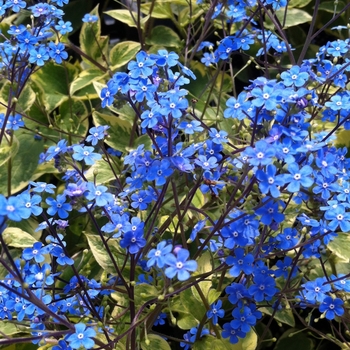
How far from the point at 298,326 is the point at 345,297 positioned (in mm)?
468

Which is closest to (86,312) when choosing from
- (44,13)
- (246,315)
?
(246,315)

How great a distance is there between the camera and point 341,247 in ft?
4.33

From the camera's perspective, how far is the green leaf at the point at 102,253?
1.11m

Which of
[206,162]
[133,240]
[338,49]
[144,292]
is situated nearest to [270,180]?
[206,162]

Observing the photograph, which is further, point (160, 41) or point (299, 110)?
point (160, 41)

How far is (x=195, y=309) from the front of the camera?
42.3 inches

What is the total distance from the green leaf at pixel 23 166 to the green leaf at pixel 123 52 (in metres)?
0.39

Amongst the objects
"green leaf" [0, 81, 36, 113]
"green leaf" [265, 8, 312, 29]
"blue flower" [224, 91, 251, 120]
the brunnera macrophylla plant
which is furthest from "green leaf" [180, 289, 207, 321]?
"green leaf" [265, 8, 312, 29]

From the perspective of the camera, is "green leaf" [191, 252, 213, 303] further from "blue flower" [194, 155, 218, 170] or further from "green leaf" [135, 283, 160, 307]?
"blue flower" [194, 155, 218, 170]

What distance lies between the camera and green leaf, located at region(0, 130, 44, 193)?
5.33ft

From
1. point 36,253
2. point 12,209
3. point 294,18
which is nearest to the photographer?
point 12,209

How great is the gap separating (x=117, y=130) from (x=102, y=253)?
54 cm

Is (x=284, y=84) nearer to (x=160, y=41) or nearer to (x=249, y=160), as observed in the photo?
(x=249, y=160)

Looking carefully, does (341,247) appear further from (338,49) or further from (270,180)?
(270,180)
